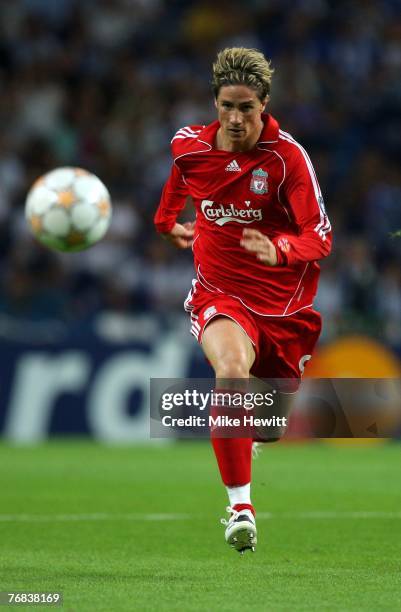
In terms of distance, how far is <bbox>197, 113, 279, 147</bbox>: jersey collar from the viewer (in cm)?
626

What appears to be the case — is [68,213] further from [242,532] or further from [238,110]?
[242,532]

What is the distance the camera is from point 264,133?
20.6 ft

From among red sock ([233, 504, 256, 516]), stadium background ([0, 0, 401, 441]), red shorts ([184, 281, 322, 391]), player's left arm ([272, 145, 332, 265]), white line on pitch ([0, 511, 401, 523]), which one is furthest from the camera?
stadium background ([0, 0, 401, 441])

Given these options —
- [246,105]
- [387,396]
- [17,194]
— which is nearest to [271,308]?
[246,105]

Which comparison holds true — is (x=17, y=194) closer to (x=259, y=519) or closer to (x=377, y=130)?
(x=377, y=130)

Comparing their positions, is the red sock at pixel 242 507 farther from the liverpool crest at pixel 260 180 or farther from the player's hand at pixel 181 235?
the player's hand at pixel 181 235

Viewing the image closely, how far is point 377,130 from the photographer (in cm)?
1630

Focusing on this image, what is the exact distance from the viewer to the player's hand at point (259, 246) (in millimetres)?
5582

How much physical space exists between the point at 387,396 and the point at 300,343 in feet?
20.1

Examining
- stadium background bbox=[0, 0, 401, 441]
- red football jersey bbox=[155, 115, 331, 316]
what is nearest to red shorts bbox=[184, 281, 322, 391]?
red football jersey bbox=[155, 115, 331, 316]

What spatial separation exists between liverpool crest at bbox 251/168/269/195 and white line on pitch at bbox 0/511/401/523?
8.15 ft

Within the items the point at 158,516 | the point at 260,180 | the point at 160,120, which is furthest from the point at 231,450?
the point at 160,120

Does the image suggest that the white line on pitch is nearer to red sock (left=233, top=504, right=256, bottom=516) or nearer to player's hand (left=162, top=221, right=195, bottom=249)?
player's hand (left=162, top=221, right=195, bottom=249)

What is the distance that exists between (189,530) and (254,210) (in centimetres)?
204
